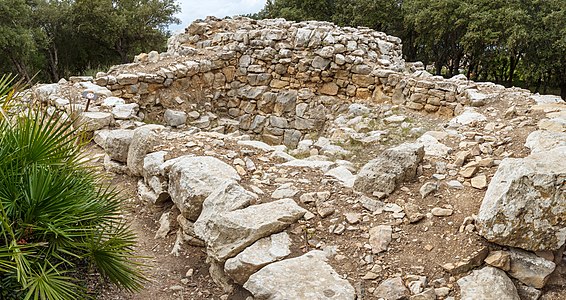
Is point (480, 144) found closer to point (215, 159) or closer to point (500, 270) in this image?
point (500, 270)

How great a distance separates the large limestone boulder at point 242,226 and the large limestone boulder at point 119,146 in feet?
8.00

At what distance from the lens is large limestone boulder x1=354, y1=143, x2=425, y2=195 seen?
4.21 m

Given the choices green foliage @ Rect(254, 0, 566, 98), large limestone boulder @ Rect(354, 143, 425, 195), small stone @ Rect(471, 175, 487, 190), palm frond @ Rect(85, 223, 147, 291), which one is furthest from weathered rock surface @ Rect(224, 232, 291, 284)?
green foliage @ Rect(254, 0, 566, 98)

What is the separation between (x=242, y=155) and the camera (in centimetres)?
525

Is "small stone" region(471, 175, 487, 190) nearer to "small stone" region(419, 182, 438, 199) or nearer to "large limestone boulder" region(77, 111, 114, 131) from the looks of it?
"small stone" region(419, 182, 438, 199)

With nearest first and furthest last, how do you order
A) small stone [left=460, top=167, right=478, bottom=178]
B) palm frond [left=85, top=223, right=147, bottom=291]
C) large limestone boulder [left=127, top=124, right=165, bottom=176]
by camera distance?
1. palm frond [left=85, top=223, right=147, bottom=291]
2. small stone [left=460, top=167, right=478, bottom=178]
3. large limestone boulder [left=127, top=124, right=165, bottom=176]

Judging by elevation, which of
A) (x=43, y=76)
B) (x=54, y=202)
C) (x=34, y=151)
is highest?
(x=34, y=151)

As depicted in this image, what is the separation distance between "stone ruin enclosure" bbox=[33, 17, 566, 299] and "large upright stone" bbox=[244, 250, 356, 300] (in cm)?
1

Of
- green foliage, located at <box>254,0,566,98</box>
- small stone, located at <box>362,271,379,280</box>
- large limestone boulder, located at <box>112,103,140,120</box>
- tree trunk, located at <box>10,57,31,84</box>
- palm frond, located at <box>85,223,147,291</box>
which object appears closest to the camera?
palm frond, located at <box>85,223,147,291</box>

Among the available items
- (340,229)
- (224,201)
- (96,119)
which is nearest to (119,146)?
(96,119)

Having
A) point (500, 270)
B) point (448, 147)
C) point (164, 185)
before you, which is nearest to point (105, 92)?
point (164, 185)

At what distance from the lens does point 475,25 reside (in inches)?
713

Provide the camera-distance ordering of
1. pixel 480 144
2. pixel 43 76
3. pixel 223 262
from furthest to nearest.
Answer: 1. pixel 43 76
2. pixel 480 144
3. pixel 223 262

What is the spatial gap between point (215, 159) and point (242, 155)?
0.51m
